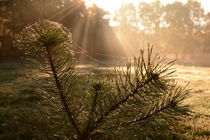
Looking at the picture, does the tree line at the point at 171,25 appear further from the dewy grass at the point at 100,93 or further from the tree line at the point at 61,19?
the dewy grass at the point at 100,93

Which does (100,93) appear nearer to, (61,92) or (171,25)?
(61,92)

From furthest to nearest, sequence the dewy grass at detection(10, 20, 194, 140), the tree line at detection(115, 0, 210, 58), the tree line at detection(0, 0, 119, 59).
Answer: the tree line at detection(115, 0, 210, 58)
the tree line at detection(0, 0, 119, 59)
the dewy grass at detection(10, 20, 194, 140)

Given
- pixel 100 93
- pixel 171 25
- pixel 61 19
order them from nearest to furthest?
pixel 100 93
pixel 61 19
pixel 171 25

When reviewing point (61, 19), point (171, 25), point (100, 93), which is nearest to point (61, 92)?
point (100, 93)

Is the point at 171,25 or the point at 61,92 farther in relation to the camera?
the point at 171,25

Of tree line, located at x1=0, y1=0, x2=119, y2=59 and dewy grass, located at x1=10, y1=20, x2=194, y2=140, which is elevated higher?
tree line, located at x1=0, y1=0, x2=119, y2=59

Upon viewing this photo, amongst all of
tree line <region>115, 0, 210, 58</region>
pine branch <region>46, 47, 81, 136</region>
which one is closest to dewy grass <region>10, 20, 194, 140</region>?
pine branch <region>46, 47, 81, 136</region>

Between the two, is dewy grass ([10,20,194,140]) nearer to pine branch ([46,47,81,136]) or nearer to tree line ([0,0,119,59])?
pine branch ([46,47,81,136])

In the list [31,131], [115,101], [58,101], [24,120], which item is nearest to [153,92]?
[115,101]

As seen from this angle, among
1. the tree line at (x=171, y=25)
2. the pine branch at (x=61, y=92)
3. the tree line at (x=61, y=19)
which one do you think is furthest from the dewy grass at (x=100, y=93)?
the tree line at (x=171, y=25)

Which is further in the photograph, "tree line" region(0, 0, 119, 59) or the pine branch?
"tree line" region(0, 0, 119, 59)

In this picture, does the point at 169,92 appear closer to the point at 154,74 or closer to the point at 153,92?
the point at 153,92

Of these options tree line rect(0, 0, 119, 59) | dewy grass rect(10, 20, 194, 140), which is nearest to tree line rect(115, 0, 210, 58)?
tree line rect(0, 0, 119, 59)

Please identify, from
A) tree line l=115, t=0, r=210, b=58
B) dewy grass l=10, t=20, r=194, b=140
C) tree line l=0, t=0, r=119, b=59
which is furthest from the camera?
tree line l=115, t=0, r=210, b=58
